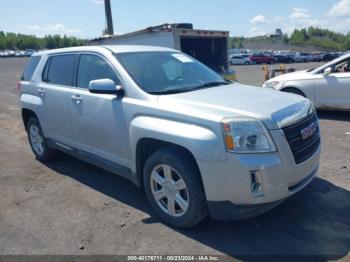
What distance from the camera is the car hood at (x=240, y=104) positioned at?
11.1 ft

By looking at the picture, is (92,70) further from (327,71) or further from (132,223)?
(327,71)

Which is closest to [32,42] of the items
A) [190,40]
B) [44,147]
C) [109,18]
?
[109,18]

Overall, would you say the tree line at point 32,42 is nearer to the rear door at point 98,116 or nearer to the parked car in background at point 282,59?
the parked car in background at point 282,59

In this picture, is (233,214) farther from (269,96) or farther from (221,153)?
(269,96)

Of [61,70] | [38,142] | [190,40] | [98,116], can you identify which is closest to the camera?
[98,116]

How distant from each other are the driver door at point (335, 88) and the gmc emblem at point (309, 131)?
488cm

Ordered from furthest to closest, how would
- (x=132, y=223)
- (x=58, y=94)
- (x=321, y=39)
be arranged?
(x=321, y=39) < (x=58, y=94) < (x=132, y=223)

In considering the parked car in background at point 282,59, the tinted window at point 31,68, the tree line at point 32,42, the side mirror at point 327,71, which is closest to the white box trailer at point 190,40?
the side mirror at point 327,71

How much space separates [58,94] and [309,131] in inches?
132

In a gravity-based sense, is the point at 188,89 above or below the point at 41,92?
above

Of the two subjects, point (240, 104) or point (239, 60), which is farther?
point (239, 60)

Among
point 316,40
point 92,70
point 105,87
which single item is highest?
point 92,70

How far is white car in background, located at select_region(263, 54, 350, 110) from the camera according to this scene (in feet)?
27.4

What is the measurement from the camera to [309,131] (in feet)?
12.5
